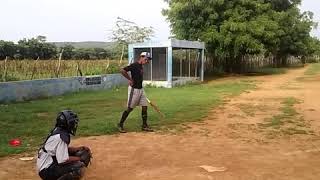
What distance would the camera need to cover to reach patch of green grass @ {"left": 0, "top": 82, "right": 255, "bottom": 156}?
9.95m

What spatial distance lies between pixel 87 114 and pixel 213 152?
580 centimetres

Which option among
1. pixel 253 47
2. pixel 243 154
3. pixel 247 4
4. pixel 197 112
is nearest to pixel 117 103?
pixel 197 112

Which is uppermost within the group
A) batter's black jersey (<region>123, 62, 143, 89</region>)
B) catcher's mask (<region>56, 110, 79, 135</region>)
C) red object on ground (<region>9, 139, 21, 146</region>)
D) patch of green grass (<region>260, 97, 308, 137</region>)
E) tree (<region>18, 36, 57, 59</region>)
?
tree (<region>18, 36, 57, 59</region>)

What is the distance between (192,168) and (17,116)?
276 inches

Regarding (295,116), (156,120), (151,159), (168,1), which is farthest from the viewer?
(168,1)

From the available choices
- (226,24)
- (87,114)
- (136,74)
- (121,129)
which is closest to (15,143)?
(121,129)

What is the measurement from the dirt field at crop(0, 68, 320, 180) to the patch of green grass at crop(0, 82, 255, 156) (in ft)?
2.41

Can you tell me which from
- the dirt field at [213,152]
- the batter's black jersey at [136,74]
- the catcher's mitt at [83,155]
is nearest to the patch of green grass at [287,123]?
the dirt field at [213,152]

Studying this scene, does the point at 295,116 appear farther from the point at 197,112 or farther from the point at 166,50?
the point at 166,50

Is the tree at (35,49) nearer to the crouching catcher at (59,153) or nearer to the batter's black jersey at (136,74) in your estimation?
the batter's black jersey at (136,74)

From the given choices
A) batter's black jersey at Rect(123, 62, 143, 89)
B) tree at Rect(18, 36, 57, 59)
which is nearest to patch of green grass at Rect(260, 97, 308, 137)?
batter's black jersey at Rect(123, 62, 143, 89)

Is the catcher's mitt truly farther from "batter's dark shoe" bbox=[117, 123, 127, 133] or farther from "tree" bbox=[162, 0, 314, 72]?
"tree" bbox=[162, 0, 314, 72]

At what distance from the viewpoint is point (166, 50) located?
24.2m

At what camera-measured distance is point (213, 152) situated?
26.7 feet
